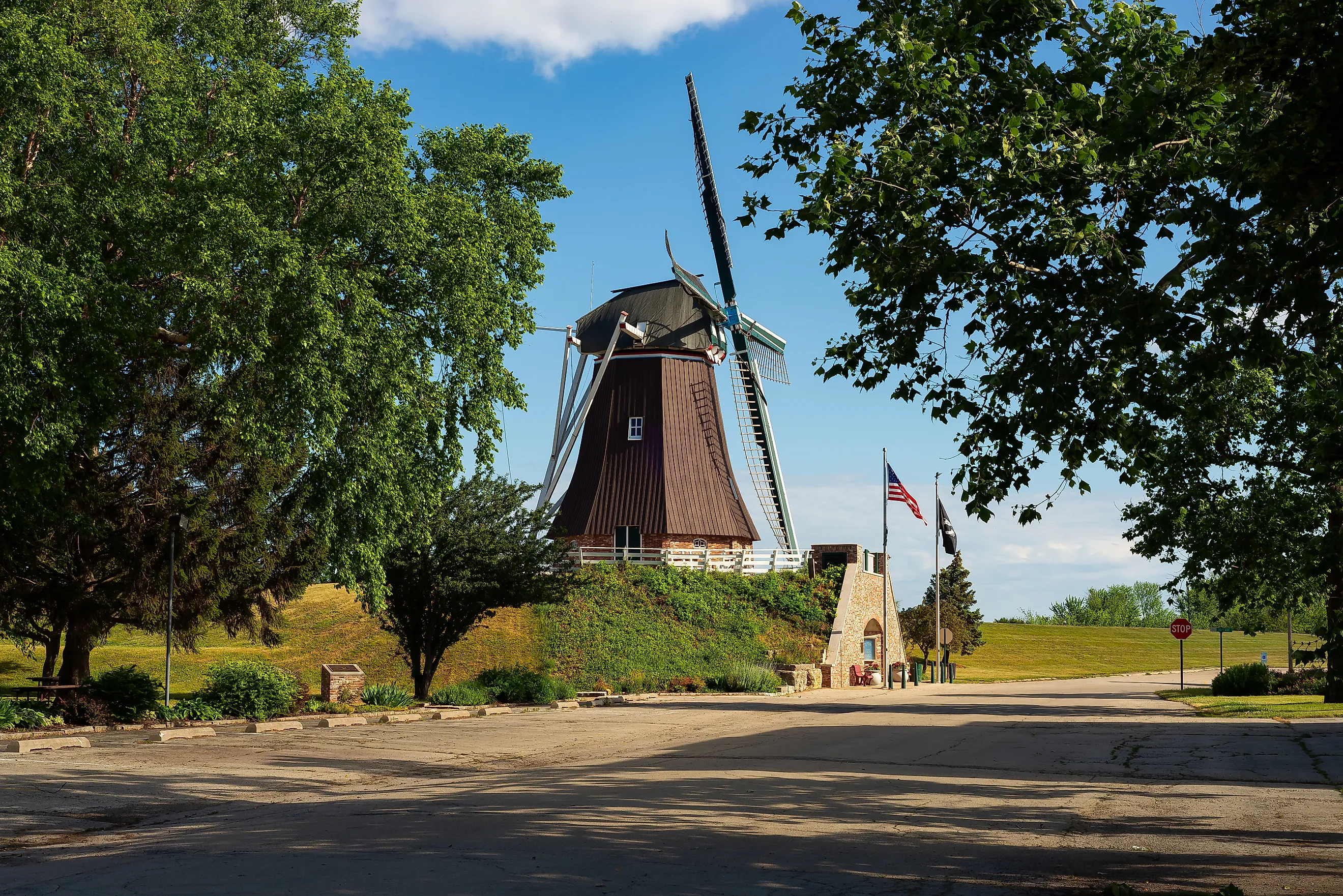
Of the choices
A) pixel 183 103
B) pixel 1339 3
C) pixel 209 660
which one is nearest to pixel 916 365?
pixel 1339 3

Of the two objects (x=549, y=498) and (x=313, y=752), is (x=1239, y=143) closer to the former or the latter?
(x=313, y=752)

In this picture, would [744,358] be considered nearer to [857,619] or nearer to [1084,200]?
[857,619]

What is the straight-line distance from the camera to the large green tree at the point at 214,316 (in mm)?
17203

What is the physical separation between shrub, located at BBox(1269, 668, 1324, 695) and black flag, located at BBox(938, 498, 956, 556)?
12.7 meters

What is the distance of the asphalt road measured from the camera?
7.38 metres

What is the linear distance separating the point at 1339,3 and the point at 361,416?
1688 cm

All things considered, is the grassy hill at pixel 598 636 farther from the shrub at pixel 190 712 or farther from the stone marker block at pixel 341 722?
the shrub at pixel 190 712

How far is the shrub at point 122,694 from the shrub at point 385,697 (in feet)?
16.6

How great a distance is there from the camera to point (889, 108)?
10328 mm

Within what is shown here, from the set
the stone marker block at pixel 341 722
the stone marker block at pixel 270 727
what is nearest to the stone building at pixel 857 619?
the stone marker block at pixel 341 722

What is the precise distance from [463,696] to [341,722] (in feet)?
18.7

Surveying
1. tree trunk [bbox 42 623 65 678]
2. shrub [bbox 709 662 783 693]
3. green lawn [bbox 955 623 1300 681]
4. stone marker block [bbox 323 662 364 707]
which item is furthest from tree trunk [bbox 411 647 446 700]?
green lawn [bbox 955 623 1300 681]

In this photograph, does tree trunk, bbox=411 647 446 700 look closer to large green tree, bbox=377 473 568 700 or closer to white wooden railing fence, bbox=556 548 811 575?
large green tree, bbox=377 473 568 700

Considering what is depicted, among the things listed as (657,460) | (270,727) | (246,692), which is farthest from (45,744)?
(657,460)
